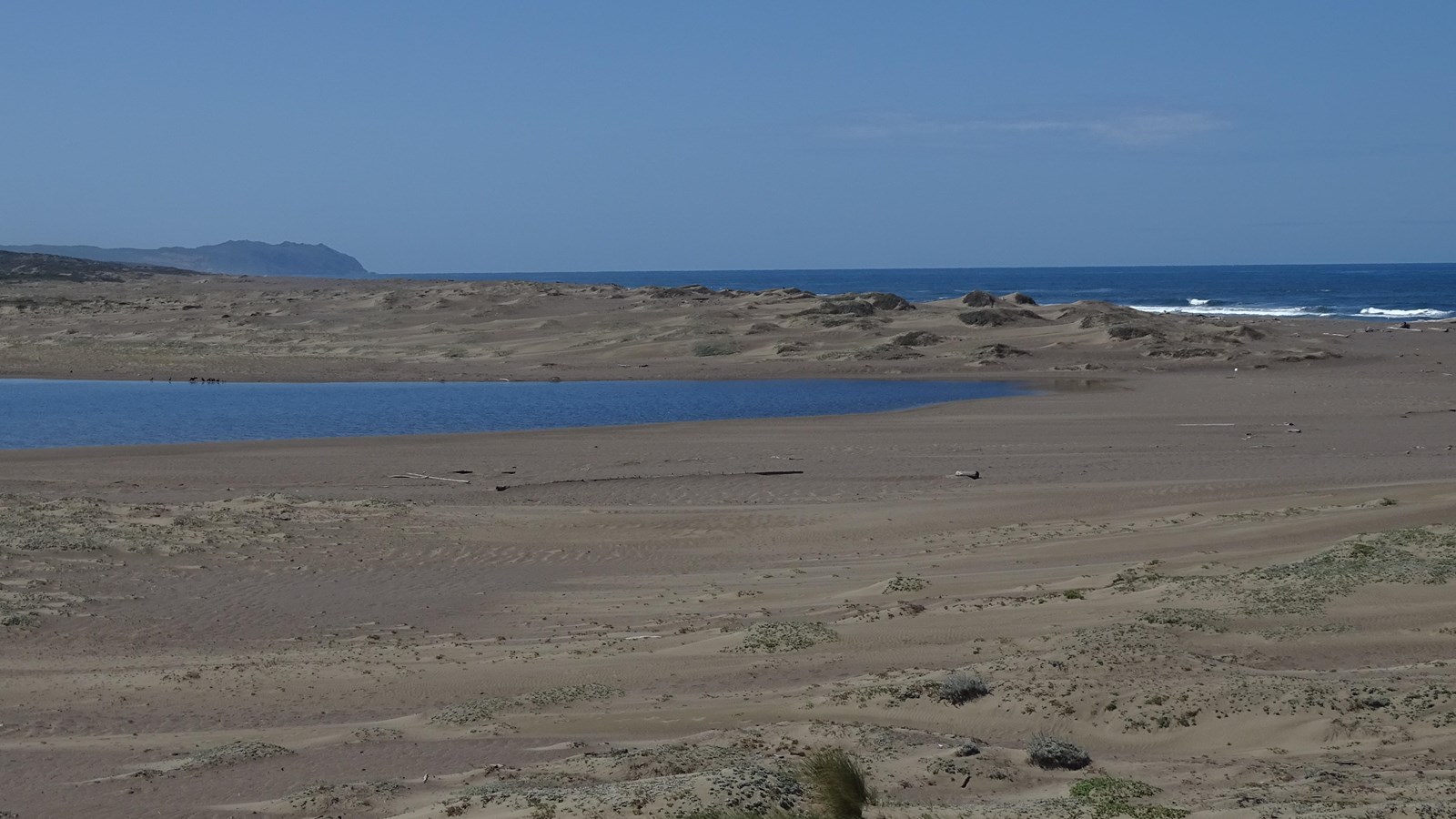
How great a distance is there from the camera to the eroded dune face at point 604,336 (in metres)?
37.0

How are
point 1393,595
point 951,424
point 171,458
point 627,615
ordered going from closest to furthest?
point 1393,595 → point 627,615 → point 171,458 → point 951,424

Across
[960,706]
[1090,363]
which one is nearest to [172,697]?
[960,706]

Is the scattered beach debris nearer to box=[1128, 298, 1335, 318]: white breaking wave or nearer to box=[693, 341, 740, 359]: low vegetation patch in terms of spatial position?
box=[693, 341, 740, 359]: low vegetation patch

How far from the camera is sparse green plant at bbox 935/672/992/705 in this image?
7.32m

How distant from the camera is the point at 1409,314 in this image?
66.0 m

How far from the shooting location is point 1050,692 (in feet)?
24.1

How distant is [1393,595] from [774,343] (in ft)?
105

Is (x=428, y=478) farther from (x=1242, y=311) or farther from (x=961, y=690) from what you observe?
(x=1242, y=311)

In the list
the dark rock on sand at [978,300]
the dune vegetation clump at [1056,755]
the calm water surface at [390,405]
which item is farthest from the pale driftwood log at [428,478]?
the dark rock on sand at [978,300]

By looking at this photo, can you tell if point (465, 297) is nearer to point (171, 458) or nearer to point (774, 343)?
point (774, 343)

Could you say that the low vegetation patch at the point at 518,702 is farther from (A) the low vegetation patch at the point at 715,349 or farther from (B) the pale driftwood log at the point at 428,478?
(A) the low vegetation patch at the point at 715,349

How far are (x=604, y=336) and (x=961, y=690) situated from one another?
36.2 metres

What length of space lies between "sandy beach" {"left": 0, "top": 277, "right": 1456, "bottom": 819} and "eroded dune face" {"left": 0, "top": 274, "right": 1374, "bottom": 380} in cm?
1311

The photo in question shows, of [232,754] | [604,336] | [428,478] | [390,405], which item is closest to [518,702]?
[232,754]
